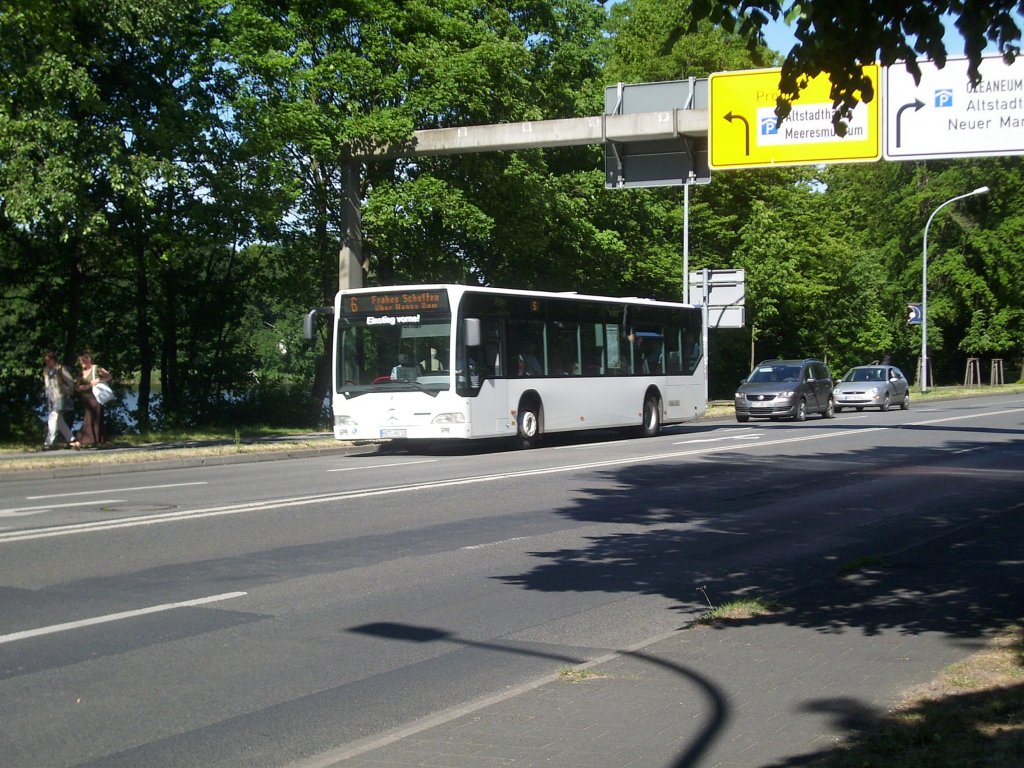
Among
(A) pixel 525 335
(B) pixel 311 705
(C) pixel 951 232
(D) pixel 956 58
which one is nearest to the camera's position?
(B) pixel 311 705

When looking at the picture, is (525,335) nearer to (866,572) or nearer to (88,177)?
(88,177)

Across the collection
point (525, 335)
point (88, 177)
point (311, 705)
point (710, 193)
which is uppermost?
point (710, 193)

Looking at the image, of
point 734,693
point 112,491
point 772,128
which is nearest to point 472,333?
point 772,128

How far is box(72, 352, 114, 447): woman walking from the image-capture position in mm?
22219

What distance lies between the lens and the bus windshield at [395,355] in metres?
22.0

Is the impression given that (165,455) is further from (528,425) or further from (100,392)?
(528,425)

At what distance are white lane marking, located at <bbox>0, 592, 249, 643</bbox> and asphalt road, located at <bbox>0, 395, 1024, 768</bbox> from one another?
1.0 inches

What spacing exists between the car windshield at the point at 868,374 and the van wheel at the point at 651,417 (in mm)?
14883

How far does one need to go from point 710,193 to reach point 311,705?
43484mm

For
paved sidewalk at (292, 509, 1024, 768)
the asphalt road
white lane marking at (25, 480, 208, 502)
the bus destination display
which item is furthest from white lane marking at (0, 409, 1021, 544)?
paved sidewalk at (292, 509, 1024, 768)

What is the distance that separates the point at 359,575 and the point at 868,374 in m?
34.7

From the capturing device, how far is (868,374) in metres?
41.5

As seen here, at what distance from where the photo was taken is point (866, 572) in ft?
30.6

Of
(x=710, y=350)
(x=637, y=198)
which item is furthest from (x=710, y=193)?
(x=637, y=198)
